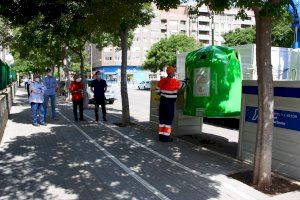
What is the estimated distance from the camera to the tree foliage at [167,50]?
62994 mm

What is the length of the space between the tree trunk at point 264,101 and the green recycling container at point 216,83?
2.88 meters

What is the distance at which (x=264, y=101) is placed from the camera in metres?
6.78

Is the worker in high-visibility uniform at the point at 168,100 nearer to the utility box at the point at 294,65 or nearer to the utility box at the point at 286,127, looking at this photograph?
the utility box at the point at 286,127

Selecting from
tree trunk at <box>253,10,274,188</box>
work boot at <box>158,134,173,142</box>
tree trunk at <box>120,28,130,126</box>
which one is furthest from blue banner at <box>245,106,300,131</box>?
tree trunk at <box>120,28,130,126</box>

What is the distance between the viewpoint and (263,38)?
21.9 ft

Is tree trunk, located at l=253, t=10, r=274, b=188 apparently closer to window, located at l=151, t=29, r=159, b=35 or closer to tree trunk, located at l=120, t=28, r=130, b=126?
tree trunk, located at l=120, t=28, r=130, b=126

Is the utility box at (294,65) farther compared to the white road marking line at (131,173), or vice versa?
the utility box at (294,65)

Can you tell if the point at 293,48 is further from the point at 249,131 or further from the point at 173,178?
the point at 173,178

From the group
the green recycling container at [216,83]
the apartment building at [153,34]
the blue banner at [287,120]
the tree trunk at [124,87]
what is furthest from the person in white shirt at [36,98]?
the apartment building at [153,34]

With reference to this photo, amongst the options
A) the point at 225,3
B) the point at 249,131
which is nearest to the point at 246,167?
the point at 249,131

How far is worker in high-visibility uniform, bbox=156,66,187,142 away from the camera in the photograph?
416 inches

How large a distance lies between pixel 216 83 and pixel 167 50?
5409 cm

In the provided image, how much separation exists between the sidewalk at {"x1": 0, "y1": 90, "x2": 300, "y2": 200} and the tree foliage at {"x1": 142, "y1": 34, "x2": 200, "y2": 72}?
51628mm

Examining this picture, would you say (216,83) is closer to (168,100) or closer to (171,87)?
(171,87)
